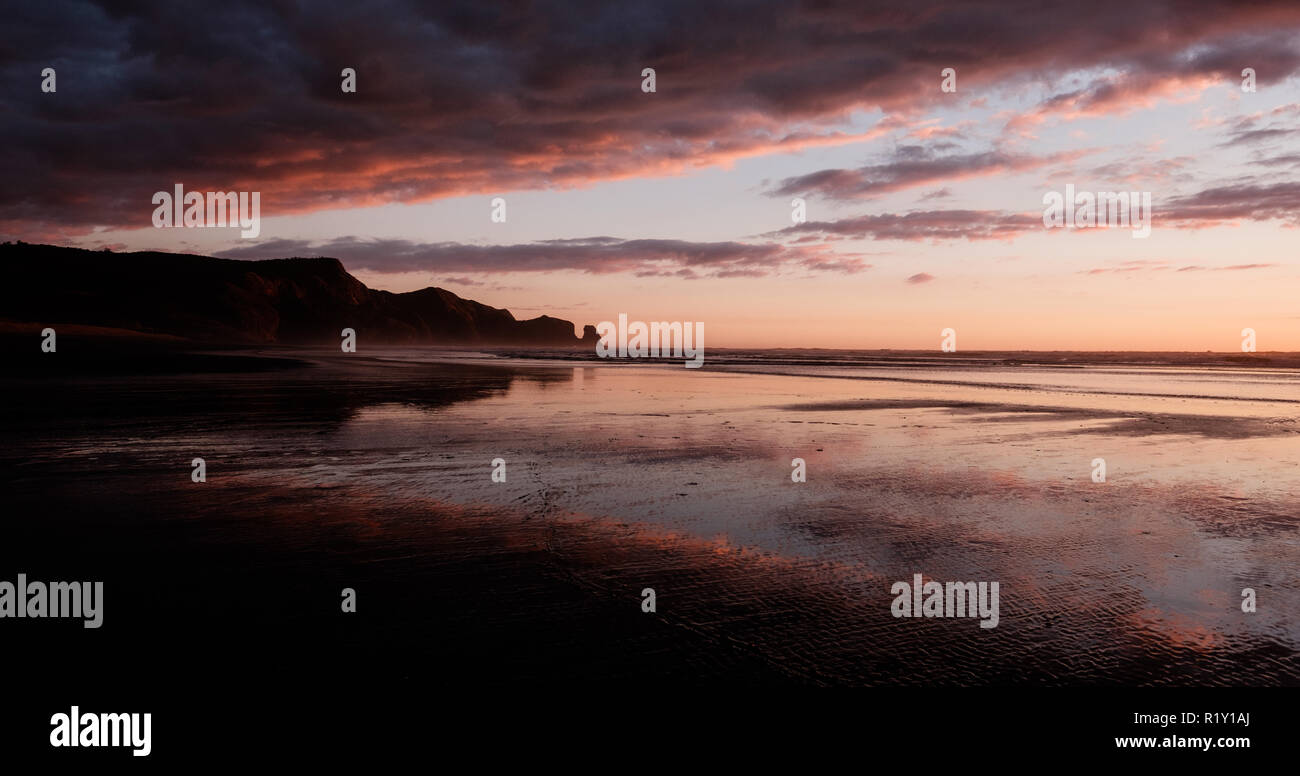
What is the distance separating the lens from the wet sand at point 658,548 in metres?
4.89

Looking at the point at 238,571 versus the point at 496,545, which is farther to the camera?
the point at 496,545

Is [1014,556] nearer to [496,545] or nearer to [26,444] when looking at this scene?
[496,545]

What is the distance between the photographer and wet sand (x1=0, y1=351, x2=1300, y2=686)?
489 centimetres

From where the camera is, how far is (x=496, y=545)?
24.8 ft

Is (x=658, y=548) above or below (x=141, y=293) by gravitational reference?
below

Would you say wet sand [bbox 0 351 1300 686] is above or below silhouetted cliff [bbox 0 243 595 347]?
below

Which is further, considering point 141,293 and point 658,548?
point 141,293

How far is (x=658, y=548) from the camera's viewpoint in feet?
24.8

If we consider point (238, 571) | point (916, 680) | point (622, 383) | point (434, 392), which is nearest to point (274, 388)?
point (434, 392)

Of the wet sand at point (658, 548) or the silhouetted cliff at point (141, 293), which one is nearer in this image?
the wet sand at point (658, 548)

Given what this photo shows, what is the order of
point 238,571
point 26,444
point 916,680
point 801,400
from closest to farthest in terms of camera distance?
point 916,680 < point 238,571 < point 26,444 < point 801,400

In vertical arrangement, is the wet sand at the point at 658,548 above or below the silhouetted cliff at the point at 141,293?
below
